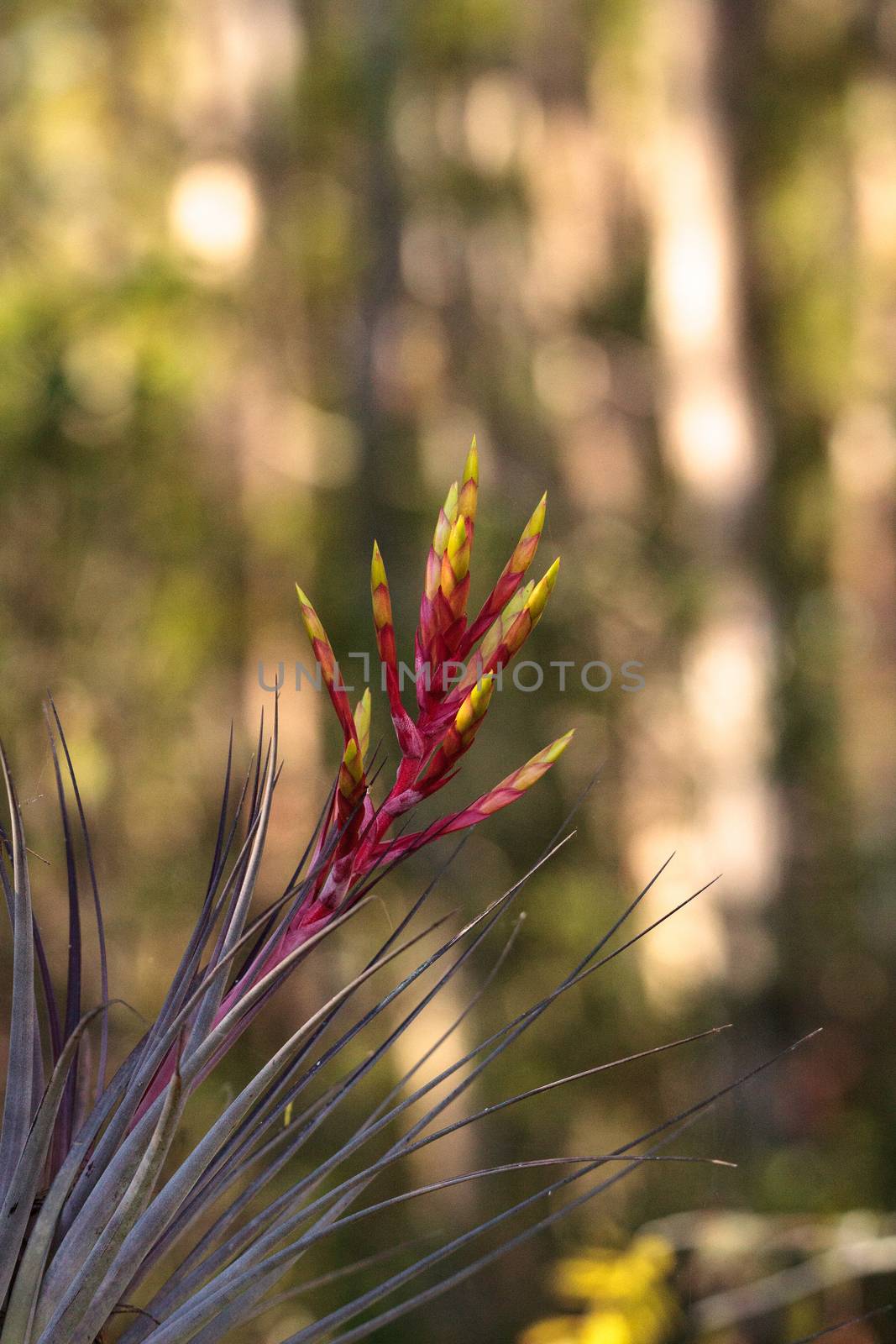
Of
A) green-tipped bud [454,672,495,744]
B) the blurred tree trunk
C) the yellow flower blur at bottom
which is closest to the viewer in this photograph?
green-tipped bud [454,672,495,744]

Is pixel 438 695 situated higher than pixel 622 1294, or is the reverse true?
pixel 438 695

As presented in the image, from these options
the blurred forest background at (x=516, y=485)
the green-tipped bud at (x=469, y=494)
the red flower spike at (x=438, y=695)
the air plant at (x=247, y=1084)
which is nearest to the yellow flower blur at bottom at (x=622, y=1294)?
the blurred forest background at (x=516, y=485)

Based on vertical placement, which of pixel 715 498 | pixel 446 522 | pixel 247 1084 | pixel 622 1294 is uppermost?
pixel 446 522

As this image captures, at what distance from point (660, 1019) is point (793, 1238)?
176 cm

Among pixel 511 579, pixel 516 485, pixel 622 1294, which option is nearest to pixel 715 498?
pixel 516 485

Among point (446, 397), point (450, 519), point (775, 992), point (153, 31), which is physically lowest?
point (775, 992)

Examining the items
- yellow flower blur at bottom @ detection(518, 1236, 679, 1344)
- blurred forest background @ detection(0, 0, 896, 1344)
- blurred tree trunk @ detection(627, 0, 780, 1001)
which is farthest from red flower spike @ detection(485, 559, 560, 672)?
blurred tree trunk @ detection(627, 0, 780, 1001)

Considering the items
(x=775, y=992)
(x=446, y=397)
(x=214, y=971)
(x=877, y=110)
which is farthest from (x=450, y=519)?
(x=877, y=110)

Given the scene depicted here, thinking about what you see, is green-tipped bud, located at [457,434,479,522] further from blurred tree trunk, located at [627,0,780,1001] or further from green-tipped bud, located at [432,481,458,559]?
blurred tree trunk, located at [627,0,780,1001]

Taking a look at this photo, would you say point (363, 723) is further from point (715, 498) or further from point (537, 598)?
point (715, 498)

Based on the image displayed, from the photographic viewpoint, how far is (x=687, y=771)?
9.95ft

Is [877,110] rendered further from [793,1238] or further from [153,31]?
[793,1238]

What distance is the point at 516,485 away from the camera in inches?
138

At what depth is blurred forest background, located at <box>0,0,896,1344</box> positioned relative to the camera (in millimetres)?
2254
